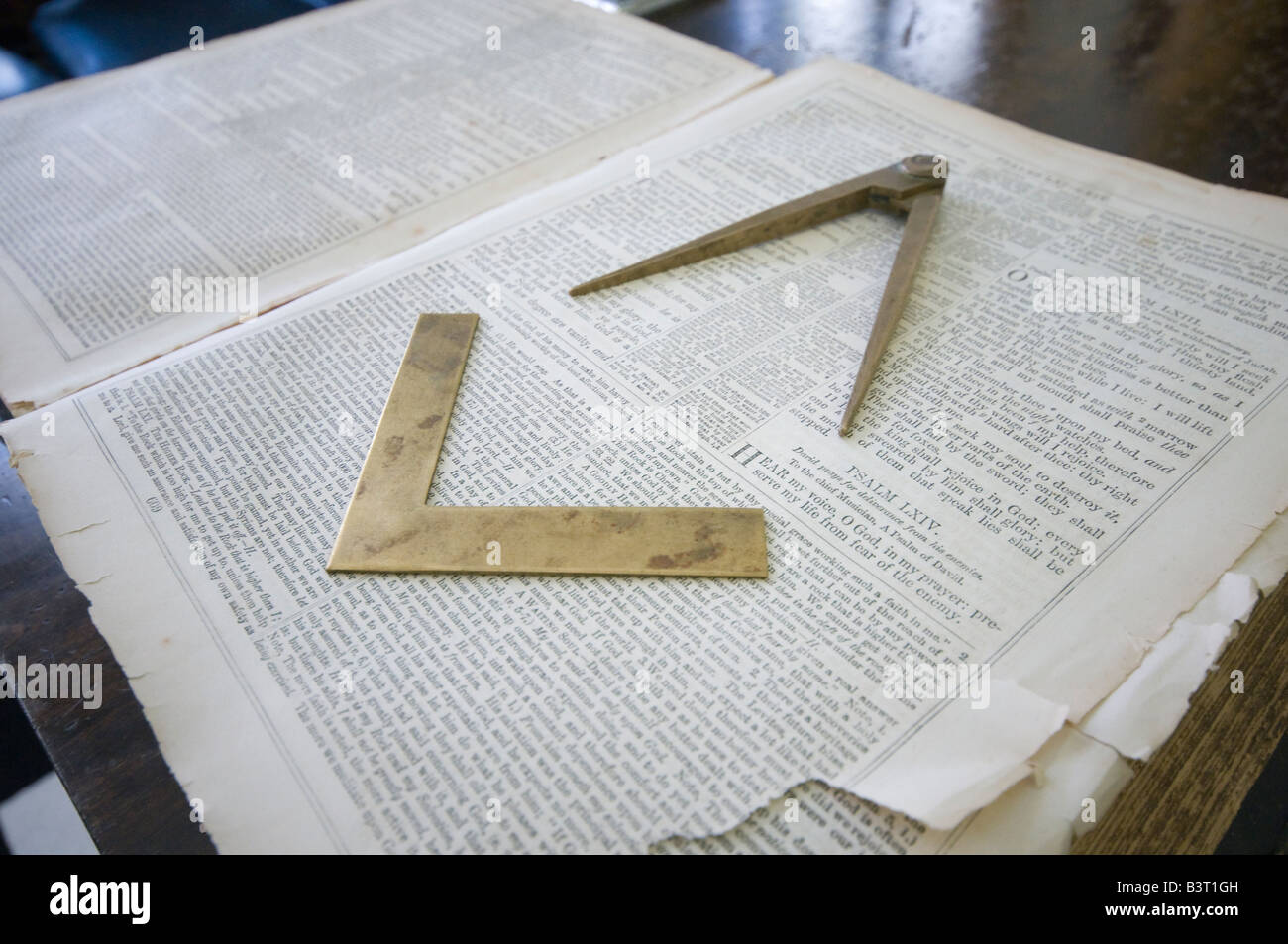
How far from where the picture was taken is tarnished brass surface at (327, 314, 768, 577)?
0.58m

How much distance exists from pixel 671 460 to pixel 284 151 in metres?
0.77

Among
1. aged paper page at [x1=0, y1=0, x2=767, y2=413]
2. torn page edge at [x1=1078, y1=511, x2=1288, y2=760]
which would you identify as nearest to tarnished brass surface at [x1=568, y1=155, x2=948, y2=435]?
aged paper page at [x1=0, y1=0, x2=767, y2=413]

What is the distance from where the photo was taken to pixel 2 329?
843 millimetres

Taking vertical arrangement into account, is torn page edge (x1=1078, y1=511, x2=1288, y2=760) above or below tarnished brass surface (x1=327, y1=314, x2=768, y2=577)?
above

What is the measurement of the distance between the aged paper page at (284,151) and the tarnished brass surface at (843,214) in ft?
0.82

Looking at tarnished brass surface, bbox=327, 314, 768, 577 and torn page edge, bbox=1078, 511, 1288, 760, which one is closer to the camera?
torn page edge, bbox=1078, 511, 1288, 760

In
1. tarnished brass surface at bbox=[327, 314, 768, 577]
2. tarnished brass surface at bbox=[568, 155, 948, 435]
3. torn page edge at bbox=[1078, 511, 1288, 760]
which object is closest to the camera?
torn page edge at bbox=[1078, 511, 1288, 760]

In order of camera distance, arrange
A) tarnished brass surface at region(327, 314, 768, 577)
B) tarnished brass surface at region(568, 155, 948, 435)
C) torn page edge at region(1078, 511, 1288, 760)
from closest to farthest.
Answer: torn page edge at region(1078, 511, 1288, 760)
tarnished brass surface at region(327, 314, 768, 577)
tarnished brass surface at region(568, 155, 948, 435)

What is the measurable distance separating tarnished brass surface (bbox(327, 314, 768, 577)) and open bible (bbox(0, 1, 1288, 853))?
13 millimetres

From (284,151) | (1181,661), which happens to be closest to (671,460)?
(1181,661)

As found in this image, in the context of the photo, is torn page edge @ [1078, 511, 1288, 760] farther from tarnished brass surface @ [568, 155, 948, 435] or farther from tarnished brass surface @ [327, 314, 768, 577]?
tarnished brass surface @ [568, 155, 948, 435]

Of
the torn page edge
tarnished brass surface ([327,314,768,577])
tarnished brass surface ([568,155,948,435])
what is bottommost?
tarnished brass surface ([327,314,768,577])
